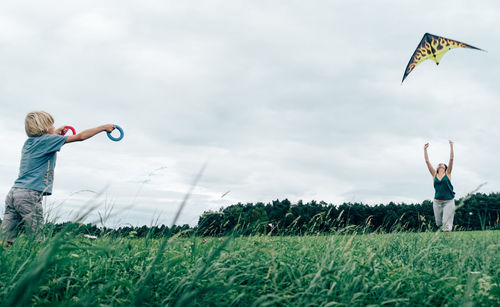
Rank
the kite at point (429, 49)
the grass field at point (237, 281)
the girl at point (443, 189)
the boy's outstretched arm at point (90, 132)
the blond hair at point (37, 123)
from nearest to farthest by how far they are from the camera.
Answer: the grass field at point (237, 281) → the boy's outstretched arm at point (90, 132) → the blond hair at point (37, 123) → the girl at point (443, 189) → the kite at point (429, 49)

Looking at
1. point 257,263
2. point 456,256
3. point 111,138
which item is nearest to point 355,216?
point 456,256

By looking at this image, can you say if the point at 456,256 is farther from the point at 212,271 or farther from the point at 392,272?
the point at 212,271

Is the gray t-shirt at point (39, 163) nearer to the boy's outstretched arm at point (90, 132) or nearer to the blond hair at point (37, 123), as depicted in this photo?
the blond hair at point (37, 123)

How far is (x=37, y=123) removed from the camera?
5.94 meters

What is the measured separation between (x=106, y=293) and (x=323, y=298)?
171 cm

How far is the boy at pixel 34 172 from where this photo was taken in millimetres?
5621

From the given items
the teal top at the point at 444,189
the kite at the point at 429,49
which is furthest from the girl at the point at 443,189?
the kite at the point at 429,49

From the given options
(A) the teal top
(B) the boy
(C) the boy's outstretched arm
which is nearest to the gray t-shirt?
(B) the boy

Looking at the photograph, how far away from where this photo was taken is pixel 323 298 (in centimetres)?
295

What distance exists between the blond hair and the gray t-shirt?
6.2 inches

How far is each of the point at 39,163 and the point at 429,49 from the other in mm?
11171

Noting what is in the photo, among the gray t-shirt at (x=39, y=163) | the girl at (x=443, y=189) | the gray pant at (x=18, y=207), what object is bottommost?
the gray pant at (x=18, y=207)

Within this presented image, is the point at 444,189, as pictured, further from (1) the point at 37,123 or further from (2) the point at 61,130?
(1) the point at 37,123

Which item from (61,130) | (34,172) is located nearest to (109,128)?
(34,172)
